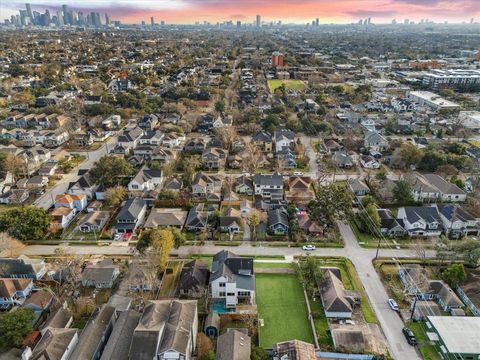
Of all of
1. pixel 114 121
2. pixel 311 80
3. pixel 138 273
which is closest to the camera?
pixel 138 273

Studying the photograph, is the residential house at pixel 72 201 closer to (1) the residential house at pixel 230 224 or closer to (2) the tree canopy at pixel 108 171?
(2) the tree canopy at pixel 108 171

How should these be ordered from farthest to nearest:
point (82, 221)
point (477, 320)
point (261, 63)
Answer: point (261, 63) → point (82, 221) → point (477, 320)

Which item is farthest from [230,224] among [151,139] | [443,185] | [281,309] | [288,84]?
[288,84]

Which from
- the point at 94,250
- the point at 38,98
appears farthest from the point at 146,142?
the point at 38,98

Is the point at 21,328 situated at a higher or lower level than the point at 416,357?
higher

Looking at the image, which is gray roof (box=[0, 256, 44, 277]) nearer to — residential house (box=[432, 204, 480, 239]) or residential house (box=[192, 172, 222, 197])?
residential house (box=[192, 172, 222, 197])

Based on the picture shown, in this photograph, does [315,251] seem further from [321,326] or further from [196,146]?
[196,146]

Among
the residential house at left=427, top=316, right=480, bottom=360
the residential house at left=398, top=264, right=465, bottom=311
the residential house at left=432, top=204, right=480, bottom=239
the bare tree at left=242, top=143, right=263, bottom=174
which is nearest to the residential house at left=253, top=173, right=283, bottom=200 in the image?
the bare tree at left=242, top=143, right=263, bottom=174

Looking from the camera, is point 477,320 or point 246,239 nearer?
point 477,320

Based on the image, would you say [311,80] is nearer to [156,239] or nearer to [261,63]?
[261,63]
